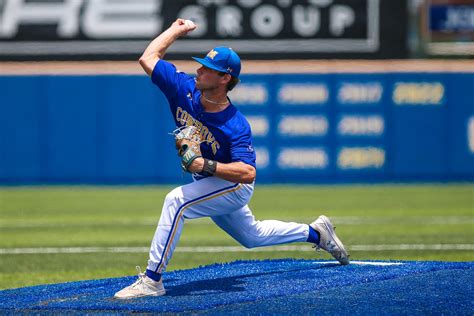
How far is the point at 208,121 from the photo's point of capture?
7039 millimetres

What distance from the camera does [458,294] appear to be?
6766mm

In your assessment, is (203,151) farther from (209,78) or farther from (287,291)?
(287,291)

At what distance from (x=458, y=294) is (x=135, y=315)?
6.89 ft

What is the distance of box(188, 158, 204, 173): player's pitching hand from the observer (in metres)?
6.71

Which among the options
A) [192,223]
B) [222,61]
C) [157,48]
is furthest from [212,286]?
[192,223]

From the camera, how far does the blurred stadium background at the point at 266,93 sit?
19578 mm

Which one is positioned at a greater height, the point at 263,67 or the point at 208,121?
the point at 208,121

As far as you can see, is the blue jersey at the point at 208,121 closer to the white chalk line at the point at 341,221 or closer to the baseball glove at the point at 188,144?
the baseball glove at the point at 188,144

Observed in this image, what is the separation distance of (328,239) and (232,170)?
161cm

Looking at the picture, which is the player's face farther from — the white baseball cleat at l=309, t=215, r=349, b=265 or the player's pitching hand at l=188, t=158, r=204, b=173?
the white baseball cleat at l=309, t=215, r=349, b=265

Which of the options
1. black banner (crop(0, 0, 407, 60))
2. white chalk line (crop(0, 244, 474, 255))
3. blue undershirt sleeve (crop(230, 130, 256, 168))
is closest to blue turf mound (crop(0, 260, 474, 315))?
blue undershirt sleeve (crop(230, 130, 256, 168))

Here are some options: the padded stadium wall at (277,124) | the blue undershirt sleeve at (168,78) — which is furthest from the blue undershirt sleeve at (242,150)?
the padded stadium wall at (277,124)

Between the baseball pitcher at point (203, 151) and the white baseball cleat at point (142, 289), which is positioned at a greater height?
the baseball pitcher at point (203, 151)

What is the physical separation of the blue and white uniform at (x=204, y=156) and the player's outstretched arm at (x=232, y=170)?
0.06m
